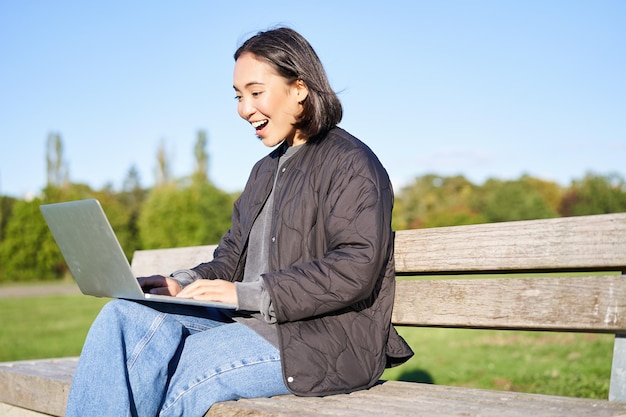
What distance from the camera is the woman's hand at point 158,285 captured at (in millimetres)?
2885

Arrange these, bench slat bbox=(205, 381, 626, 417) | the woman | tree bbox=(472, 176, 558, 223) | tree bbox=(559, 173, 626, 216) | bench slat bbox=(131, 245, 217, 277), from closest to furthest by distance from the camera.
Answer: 1. bench slat bbox=(205, 381, 626, 417)
2. the woman
3. bench slat bbox=(131, 245, 217, 277)
4. tree bbox=(559, 173, 626, 216)
5. tree bbox=(472, 176, 558, 223)

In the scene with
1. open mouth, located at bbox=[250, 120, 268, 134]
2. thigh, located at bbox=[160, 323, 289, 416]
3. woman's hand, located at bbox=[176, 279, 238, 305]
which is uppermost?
open mouth, located at bbox=[250, 120, 268, 134]

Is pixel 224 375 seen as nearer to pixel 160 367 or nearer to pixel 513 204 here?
pixel 160 367

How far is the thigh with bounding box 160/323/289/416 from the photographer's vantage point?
7.91 feet

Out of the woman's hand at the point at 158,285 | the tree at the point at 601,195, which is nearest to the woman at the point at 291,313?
the woman's hand at the point at 158,285

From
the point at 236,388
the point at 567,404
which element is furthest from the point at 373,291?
the point at 567,404

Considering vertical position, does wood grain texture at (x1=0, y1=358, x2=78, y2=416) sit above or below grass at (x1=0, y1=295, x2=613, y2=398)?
above

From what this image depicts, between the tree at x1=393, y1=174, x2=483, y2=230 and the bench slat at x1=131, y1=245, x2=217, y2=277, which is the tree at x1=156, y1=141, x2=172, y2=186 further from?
the bench slat at x1=131, y1=245, x2=217, y2=277

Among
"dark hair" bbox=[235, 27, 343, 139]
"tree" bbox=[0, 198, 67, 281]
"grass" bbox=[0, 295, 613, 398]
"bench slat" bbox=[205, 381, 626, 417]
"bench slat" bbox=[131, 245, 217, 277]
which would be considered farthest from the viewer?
"tree" bbox=[0, 198, 67, 281]

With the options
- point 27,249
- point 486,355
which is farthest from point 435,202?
point 486,355

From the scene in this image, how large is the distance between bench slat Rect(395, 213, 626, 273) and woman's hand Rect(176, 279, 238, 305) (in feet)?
2.45

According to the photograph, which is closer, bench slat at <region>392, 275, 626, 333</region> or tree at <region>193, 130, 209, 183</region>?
bench slat at <region>392, 275, 626, 333</region>

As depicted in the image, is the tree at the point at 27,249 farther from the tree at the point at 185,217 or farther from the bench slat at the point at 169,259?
the bench slat at the point at 169,259

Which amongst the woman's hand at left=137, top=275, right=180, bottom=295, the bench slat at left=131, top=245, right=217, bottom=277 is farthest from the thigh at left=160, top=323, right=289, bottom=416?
the bench slat at left=131, top=245, right=217, bottom=277
